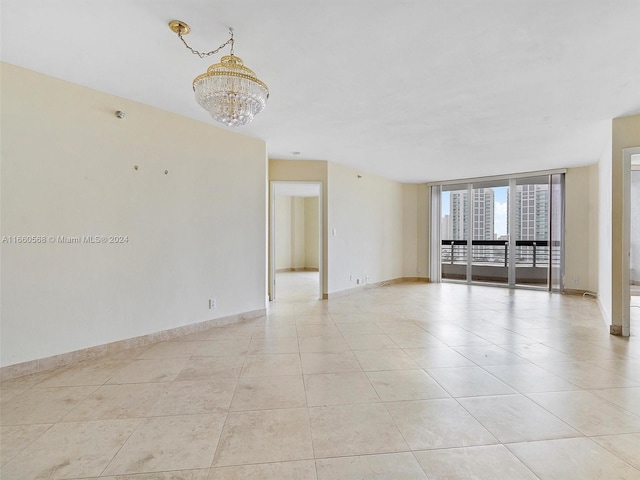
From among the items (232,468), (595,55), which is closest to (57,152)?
(232,468)

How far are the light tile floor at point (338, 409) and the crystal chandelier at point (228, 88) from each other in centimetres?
210

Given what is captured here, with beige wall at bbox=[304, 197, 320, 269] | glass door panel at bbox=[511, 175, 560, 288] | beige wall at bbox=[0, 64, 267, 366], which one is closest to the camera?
beige wall at bbox=[0, 64, 267, 366]

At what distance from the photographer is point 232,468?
1.63m

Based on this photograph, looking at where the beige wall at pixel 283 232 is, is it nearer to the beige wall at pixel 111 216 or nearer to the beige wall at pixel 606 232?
the beige wall at pixel 111 216

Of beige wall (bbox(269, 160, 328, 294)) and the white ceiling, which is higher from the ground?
the white ceiling

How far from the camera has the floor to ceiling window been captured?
22.2 feet

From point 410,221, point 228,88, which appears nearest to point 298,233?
point 410,221

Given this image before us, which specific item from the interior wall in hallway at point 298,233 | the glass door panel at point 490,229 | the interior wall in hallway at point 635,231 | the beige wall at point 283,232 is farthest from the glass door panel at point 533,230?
the beige wall at point 283,232

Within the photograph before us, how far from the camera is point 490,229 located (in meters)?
7.72

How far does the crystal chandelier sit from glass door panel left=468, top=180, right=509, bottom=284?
7.00 metres

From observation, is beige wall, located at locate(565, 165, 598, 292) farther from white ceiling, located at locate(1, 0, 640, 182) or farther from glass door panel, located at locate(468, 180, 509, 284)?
white ceiling, located at locate(1, 0, 640, 182)

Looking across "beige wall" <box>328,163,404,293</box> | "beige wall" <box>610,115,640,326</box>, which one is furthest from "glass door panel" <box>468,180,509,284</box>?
"beige wall" <box>610,115,640,326</box>

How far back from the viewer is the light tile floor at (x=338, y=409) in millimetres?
1657

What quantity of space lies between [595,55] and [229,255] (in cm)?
416
